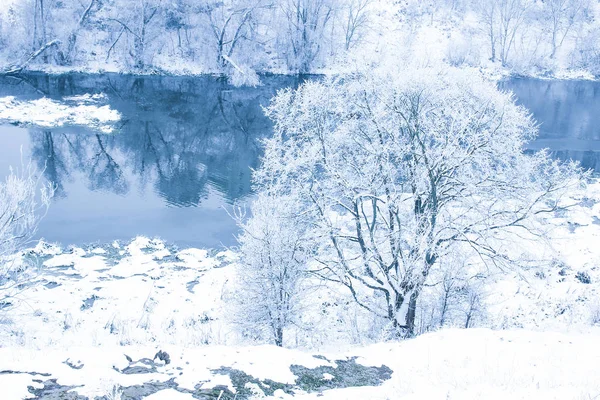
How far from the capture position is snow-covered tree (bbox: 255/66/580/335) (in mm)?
13273

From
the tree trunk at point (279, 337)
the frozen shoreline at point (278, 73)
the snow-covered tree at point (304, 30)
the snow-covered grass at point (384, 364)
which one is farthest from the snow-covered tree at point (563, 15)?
the snow-covered grass at point (384, 364)

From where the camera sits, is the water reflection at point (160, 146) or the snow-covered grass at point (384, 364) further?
the water reflection at point (160, 146)

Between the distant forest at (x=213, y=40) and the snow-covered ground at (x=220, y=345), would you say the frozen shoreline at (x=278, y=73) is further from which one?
the snow-covered ground at (x=220, y=345)

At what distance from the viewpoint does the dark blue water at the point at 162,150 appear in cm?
2353

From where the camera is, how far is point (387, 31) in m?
69.6

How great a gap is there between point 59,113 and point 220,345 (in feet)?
109

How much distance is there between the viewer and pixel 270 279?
14.4m

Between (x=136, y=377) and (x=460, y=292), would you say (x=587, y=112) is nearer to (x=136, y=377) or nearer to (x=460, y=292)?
(x=460, y=292)

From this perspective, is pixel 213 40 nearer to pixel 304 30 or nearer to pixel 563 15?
pixel 304 30

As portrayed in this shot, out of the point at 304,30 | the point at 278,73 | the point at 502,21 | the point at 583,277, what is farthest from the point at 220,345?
the point at 502,21

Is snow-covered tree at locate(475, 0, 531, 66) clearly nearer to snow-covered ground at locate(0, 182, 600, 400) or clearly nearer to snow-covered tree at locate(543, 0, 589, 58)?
snow-covered tree at locate(543, 0, 589, 58)

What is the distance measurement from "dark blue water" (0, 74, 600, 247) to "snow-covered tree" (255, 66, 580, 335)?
8887 millimetres

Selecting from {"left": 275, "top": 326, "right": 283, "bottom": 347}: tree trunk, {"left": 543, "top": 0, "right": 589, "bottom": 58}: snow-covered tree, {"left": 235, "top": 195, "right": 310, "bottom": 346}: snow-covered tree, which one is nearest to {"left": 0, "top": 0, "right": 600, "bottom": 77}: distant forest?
{"left": 543, "top": 0, "right": 589, "bottom": 58}: snow-covered tree

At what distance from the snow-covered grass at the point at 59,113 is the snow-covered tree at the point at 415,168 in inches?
973
